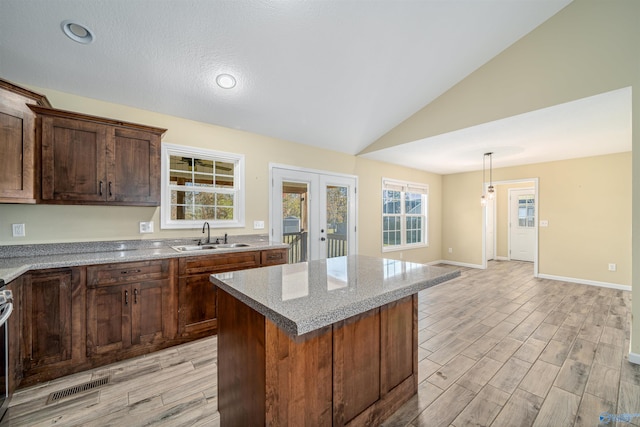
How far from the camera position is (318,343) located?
4.22 ft

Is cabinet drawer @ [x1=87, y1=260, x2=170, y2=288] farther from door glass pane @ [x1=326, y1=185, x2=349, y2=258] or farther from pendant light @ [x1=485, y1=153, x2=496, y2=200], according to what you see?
pendant light @ [x1=485, y1=153, x2=496, y2=200]

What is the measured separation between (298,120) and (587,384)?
12.8 ft

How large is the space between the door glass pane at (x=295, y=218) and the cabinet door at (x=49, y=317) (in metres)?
2.51

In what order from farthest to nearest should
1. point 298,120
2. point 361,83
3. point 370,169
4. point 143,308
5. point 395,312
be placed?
point 370,169, point 298,120, point 361,83, point 143,308, point 395,312

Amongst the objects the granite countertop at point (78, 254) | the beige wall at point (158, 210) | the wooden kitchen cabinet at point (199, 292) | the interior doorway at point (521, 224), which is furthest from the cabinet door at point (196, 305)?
the interior doorway at point (521, 224)

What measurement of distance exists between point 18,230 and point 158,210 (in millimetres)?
1098

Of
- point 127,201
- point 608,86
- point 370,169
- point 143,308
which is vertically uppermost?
point 608,86

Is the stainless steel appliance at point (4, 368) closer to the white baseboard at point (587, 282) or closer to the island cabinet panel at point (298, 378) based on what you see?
the island cabinet panel at point (298, 378)

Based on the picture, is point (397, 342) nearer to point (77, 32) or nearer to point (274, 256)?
point (274, 256)

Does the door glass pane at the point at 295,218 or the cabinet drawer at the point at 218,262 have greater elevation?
the door glass pane at the point at 295,218

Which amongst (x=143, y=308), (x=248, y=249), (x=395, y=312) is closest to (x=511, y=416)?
(x=395, y=312)

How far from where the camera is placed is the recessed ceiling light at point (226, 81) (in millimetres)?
2777

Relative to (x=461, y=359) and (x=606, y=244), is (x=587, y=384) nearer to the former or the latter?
(x=461, y=359)

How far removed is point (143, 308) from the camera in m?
2.47
